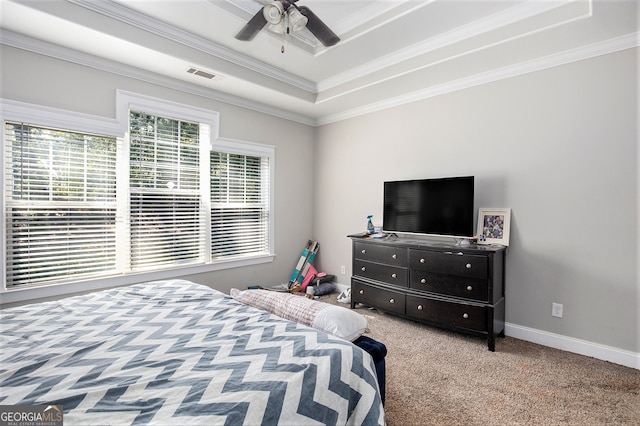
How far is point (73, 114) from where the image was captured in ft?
9.05

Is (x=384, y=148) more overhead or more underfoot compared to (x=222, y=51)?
more underfoot

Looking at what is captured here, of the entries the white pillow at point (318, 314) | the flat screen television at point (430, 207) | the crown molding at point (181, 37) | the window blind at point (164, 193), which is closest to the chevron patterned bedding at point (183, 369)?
the white pillow at point (318, 314)

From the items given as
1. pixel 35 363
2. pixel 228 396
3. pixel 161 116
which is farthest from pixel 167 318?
pixel 161 116

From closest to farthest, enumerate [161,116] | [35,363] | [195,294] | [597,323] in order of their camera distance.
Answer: [35,363]
[195,294]
[597,323]
[161,116]

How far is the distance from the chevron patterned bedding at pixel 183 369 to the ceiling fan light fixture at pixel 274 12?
1.88 meters

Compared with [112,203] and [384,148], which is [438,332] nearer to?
[384,148]

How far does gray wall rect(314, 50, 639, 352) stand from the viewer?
2467 millimetres

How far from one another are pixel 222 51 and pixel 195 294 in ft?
7.89

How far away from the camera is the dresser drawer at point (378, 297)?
328 cm

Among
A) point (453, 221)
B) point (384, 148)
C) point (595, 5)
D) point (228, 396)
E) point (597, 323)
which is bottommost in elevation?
point (597, 323)

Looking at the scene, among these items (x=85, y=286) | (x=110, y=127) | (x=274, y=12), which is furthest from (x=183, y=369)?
(x=110, y=127)

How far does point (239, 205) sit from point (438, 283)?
2607 millimetres

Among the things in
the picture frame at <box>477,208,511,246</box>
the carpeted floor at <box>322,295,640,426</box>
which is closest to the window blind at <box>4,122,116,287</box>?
the carpeted floor at <box>322,295,640,426</box>

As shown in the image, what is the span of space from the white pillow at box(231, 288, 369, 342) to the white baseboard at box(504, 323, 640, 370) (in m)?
2.09
